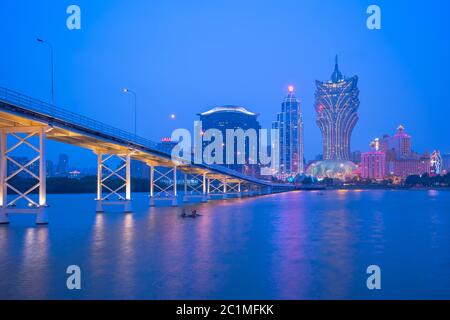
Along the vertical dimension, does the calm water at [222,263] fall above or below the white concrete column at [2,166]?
below

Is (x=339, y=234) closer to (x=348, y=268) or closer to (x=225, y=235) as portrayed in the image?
(x=225, y=235)

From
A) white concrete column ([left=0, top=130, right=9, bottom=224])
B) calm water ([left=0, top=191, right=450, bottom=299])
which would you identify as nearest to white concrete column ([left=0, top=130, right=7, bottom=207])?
white concrete column ([left=0, top=130, right=9, bottom=224])

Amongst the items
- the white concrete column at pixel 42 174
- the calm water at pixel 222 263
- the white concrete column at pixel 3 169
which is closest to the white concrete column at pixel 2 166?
the white concrete column at pixel 3 169

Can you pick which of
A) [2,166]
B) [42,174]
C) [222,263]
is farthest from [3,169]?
[222,263]

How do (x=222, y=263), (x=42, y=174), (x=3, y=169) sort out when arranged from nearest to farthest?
(x=222, y=263), (x=42, y=174), (x=3, y=169)

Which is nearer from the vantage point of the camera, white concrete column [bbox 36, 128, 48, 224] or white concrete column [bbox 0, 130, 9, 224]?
white concrete column [bbox 36, 128, 48, 224]

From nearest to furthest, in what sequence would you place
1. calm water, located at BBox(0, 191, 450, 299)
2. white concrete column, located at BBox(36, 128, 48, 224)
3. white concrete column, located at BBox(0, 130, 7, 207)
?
calm water, located at BBox(0, 191, 450, 299), white concrete column, located at BBox(36, 128, 48, 224), white concrete column, located at BBox(0, 130, 7, 207)

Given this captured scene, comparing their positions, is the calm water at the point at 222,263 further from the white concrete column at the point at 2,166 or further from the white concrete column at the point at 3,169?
the white concrete column at the point at 2,166

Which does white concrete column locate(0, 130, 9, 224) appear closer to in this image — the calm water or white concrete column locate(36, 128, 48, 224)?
the calm water

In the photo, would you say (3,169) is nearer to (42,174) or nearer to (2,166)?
(2,166)

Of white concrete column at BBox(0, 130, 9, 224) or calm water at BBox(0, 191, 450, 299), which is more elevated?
white concrete column at BBox(0, 130, 9, 224)

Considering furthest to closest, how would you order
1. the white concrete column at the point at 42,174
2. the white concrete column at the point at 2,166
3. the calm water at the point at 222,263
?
the white concrete column at the point at 2,166 < the white concrete column at the point at 42,174 < the calm water at the point at 222,263
